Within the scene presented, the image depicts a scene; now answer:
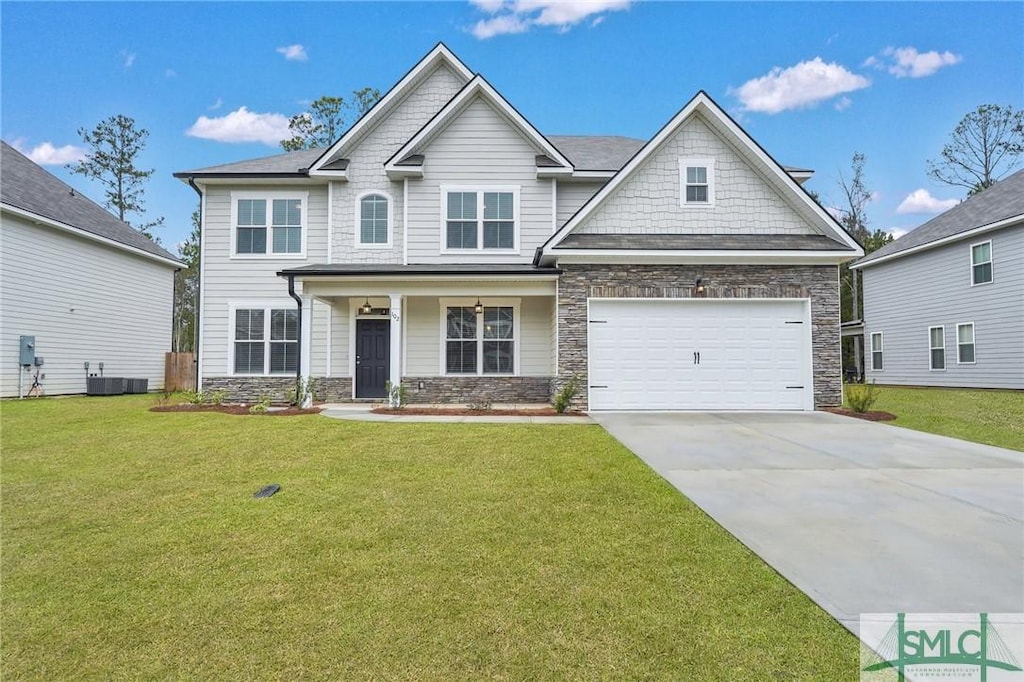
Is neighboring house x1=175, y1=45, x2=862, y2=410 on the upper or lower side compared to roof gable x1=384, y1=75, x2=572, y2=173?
lower

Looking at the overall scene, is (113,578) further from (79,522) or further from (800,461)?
(800,461)

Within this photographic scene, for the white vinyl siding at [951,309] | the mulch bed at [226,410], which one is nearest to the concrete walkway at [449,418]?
the mulch bed at [226,410]

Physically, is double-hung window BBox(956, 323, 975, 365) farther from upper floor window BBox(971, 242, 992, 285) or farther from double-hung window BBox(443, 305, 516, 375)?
double-hung window BBox(443, 305, 516, 375)

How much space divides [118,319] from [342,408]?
37.6 ft

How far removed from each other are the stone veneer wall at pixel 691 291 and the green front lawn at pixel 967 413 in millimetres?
1770

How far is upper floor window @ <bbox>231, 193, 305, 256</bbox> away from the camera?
13883 mm

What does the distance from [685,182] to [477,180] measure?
210 inches

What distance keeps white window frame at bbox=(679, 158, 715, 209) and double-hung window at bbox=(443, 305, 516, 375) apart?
201 inches

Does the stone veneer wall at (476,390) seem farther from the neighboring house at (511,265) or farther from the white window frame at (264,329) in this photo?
the white window frame at (264,329)

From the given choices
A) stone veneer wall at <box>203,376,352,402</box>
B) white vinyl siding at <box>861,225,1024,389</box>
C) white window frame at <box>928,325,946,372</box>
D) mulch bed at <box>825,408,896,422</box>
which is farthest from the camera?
white window frame at <box>928,325,946,372</box>

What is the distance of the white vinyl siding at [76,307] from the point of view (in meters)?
14.1

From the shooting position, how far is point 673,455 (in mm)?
6773

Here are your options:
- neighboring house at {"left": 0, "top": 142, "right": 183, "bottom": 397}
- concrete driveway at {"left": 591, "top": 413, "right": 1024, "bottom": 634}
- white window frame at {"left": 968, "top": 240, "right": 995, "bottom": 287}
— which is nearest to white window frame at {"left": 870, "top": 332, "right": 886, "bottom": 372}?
white window frame at {"left": 968, "top": 240, "right": 995, "bottom": 287}

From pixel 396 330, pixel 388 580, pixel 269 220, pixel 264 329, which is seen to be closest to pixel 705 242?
pixel 396 330
